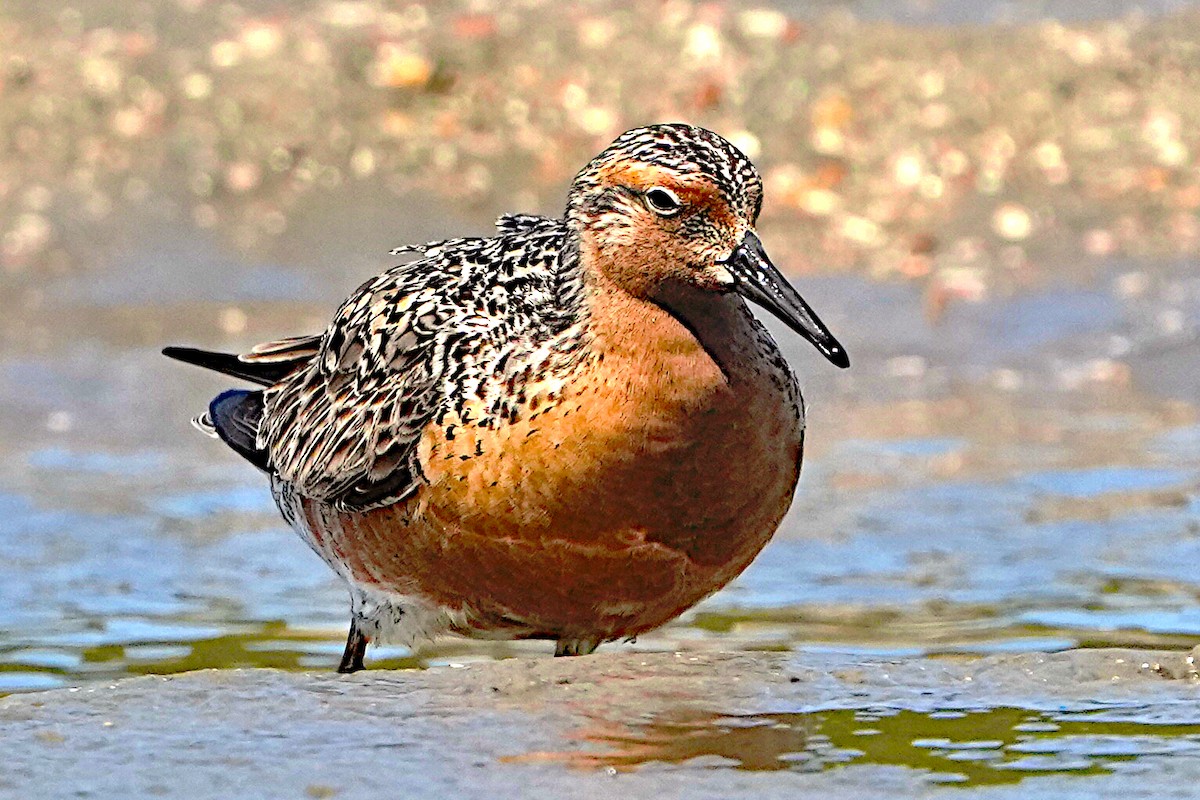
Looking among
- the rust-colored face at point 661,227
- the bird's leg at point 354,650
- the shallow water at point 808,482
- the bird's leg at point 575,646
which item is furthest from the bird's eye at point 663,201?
the shallow water at point 808,482

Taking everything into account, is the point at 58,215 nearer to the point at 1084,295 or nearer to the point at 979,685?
the point at 1084,295

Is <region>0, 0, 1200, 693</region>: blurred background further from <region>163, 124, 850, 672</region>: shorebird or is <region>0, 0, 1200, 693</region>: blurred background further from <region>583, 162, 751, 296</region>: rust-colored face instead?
<region>583, 162, 751, 296</region>: rust-colored face

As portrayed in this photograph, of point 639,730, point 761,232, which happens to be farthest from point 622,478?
point 761,232

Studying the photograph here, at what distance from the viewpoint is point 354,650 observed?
739cm

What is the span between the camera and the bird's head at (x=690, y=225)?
6371 millimetres

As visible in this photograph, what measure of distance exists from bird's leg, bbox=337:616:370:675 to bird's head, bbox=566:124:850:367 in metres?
1.59

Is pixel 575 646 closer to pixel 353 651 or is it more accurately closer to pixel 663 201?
pixel 353 651

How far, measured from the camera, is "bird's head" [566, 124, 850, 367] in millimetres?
6371

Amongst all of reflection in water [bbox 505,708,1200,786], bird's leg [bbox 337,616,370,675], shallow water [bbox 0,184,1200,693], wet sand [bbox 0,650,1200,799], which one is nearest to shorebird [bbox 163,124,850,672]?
bird's leg [bbox 337,616,370,675]

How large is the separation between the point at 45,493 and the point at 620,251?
15.1 feet

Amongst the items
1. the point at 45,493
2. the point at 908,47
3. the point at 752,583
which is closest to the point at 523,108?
the point at 908,47

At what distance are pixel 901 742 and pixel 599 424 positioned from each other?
4.70 feet

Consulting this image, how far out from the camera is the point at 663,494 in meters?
6.39

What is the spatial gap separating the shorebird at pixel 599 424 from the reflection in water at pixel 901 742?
36.1 inches
